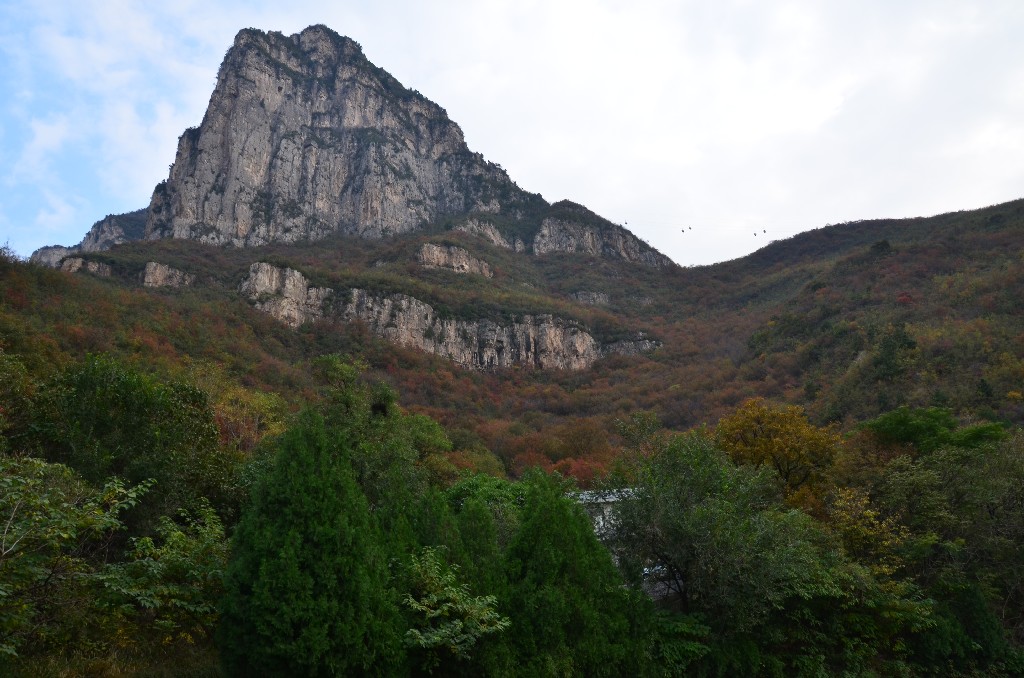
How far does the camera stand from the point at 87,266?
6962 cm

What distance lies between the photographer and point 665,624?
11.5 metres

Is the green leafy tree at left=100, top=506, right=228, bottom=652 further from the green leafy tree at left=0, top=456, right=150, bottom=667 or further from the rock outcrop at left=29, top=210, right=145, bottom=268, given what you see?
the rock outcrop at left=29, top=210, right=145, bottom=268

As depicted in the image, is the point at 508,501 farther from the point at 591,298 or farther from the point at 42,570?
the point at 591,298

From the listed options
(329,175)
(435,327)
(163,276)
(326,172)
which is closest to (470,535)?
(435,327)

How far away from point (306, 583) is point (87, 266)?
78.8 meters

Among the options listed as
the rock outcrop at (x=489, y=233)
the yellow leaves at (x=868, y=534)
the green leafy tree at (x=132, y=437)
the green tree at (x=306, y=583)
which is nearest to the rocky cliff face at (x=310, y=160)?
the rock outcrop at (x=489, y=233)

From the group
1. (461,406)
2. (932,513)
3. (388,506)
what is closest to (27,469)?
(388,506)

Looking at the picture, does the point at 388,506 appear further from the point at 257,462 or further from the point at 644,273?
the point at 644,273

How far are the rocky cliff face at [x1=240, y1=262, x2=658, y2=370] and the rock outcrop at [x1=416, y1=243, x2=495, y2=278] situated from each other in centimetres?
1855

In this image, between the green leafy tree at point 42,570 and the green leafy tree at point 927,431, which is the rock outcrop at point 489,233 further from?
the green leafy tree at point 42,570

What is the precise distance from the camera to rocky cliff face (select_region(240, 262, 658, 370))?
2842 inches

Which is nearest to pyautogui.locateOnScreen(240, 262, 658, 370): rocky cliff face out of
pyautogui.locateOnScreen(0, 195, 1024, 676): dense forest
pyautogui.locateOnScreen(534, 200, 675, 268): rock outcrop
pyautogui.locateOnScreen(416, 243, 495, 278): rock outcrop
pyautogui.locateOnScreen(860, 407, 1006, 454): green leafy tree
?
pyautogui.locateOnScreen(416, 243, 495, 278): rock outcrop

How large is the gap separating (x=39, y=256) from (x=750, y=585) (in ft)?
534

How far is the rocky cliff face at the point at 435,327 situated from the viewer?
72.2m
